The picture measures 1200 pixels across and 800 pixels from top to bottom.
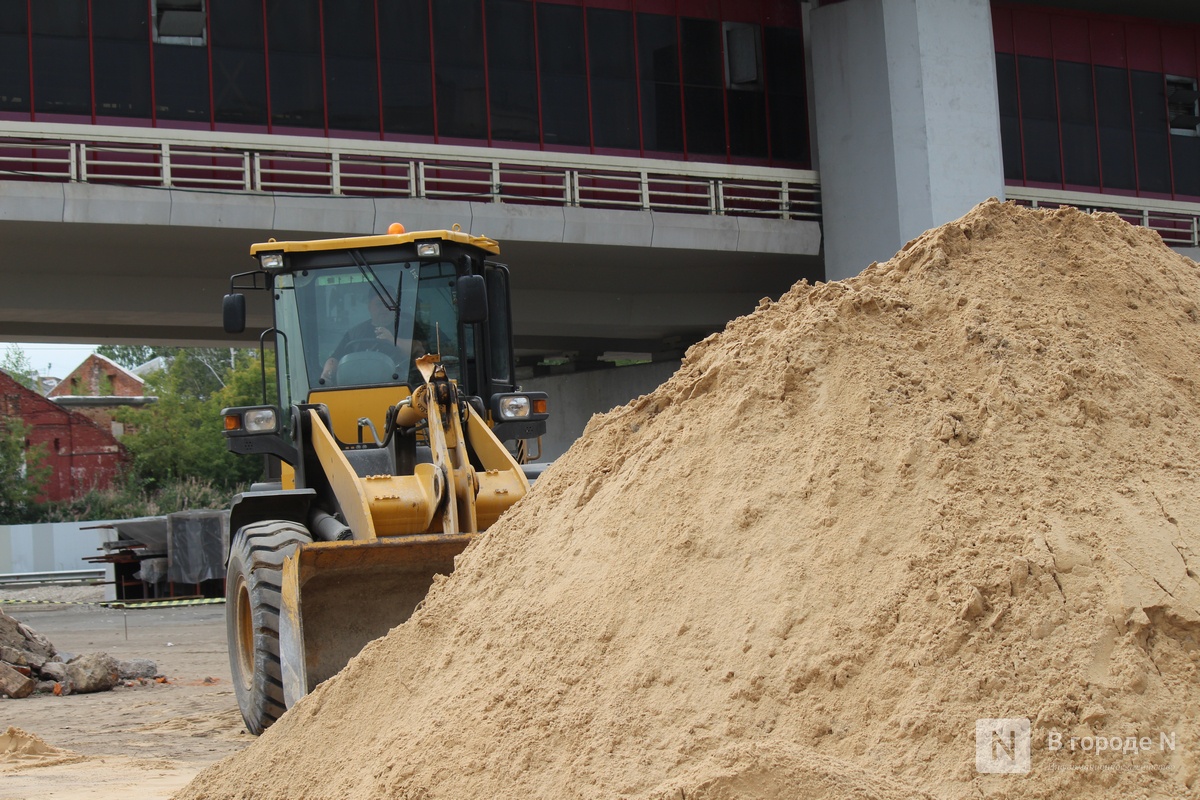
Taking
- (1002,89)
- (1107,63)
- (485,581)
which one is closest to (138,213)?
(485,581)

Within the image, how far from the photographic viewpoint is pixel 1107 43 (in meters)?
26.9

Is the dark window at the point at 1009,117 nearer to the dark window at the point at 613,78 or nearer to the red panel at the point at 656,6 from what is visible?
the red panel at the point at 656,6

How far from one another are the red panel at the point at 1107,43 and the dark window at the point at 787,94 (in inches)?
259

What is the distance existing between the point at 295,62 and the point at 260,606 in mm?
15542

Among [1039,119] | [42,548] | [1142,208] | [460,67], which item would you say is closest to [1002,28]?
[1039,119]

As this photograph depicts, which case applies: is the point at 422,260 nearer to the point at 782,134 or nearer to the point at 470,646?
the point at 470,646

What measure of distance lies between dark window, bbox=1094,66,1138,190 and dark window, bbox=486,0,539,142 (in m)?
12.2

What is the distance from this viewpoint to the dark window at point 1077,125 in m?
26.5

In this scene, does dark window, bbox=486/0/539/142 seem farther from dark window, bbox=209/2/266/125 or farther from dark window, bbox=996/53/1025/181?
dark window, bbox=996/53/1025/181

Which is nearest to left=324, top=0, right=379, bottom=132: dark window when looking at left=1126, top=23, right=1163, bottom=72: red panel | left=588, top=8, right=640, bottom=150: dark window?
left=588, top=8, right=640, bottom=150: dark window

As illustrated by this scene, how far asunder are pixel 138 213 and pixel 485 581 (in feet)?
46.5

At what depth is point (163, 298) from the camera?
20.9 meters

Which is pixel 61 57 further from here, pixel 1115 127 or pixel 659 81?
pixel 1115 127

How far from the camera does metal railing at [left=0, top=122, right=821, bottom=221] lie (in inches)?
744
